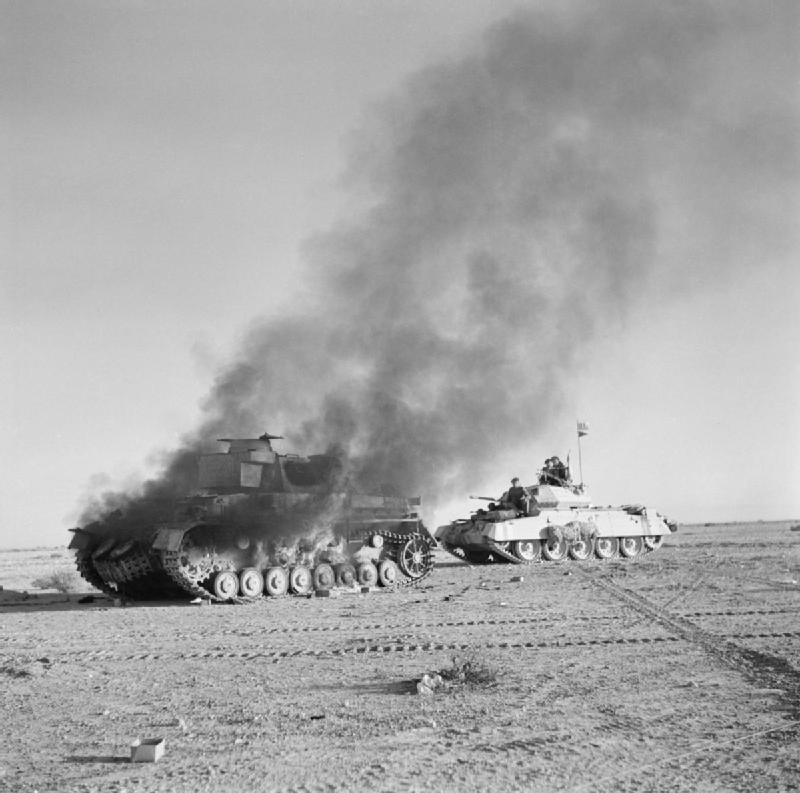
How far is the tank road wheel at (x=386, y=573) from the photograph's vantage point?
20.2 meters

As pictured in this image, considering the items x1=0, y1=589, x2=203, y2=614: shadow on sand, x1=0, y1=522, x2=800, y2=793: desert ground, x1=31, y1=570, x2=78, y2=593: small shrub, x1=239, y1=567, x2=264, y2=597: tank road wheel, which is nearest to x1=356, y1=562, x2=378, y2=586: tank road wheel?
x1=239, y1=567, x2=264, y2=597: tank road wheel

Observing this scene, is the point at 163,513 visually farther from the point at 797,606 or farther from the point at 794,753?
the point at 794,753

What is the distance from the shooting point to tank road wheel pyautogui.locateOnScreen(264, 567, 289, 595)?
18.2 metres

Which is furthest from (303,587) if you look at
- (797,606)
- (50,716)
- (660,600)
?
(50,716)

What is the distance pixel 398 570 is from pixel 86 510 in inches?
283

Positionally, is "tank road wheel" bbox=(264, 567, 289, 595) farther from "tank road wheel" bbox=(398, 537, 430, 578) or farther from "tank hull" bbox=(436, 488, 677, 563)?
"tank hull" bbox=(436, 488, 677, 563)

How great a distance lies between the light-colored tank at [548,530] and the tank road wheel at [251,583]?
10.7 meters

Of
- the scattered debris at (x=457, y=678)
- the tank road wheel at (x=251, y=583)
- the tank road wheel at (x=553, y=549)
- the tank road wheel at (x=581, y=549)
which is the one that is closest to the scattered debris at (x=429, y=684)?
the scattered debris at (x=457, y=678)

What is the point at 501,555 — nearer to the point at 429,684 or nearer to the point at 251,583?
the point at 251,583

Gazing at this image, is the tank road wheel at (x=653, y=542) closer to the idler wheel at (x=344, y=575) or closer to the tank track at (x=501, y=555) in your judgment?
the tank track at (x=501, y=555)

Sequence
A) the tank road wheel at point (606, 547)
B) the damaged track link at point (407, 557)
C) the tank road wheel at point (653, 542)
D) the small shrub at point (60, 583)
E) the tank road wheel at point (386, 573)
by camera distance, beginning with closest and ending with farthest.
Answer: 1. the tank road wheel at point (386, 573)
2. the damaged track link at point (407, 557)
3. the small shrub at point (60, 583)
4. the tank road wheel at point (606, 547)
5. the tank road wheel at point (653, 542)

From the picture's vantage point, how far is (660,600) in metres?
14.7

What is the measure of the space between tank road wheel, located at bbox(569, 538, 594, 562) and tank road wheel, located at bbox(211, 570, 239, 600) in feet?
48.3

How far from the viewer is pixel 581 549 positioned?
97.0ft
